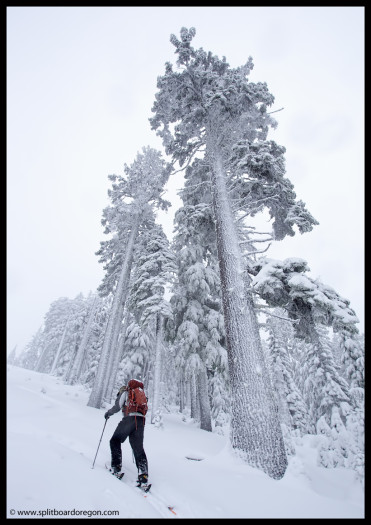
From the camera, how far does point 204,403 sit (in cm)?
1229

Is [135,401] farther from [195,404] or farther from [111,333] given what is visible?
[195,404]

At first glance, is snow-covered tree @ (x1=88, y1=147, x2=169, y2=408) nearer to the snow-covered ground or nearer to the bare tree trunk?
the bare tree trunk

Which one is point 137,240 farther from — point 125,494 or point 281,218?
point 125,494

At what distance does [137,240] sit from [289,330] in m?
17.8

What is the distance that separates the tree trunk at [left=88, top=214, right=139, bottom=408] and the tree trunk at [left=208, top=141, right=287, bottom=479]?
9230 millimetres

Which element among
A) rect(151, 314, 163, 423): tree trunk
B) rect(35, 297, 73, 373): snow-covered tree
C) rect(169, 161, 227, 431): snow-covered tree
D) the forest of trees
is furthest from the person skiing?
rect(35, 297, 73, 373): snow-covered tree

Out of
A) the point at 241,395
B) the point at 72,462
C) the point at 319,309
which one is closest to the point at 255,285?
the point at 319,309

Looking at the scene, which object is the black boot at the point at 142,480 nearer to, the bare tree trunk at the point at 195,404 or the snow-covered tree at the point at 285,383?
the bare tree trunk at the point at 195,404

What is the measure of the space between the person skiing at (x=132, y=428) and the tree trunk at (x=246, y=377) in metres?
2.04

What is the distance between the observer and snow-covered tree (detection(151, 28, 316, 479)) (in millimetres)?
A: 5020

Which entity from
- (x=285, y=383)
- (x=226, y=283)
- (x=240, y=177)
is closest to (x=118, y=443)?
(x=226, y=283)

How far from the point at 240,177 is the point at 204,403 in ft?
36.8

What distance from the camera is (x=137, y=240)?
17.6 meters
